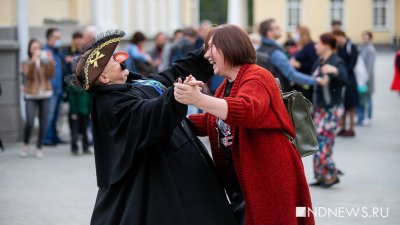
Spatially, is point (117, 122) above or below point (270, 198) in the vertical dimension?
above

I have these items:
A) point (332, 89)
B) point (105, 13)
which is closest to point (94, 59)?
point (332, 89)

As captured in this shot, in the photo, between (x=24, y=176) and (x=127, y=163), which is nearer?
(x=127, y=163)

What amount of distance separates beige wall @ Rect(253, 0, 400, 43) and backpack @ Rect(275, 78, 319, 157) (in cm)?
5840

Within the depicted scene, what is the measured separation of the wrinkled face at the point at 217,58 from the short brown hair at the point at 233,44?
2 centimetres

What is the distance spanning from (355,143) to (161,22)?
14460 mm

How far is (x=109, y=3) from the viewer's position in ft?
68.2

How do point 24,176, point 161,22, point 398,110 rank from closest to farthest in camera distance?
point 24,176 < point 398,110 < point 161,22

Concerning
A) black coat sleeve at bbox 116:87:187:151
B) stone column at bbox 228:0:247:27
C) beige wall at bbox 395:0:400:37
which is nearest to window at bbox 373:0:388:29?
beige wall at bbox 395:0:400:37

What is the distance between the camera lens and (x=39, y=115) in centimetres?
1276

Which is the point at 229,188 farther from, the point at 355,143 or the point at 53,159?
the point at 355,143

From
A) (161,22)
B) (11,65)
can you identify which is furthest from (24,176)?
(161,22)

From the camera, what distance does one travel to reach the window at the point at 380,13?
64.0 metres

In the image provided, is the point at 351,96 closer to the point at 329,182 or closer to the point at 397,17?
the point at 329,182

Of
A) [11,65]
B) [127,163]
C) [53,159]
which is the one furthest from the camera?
[11,65]
